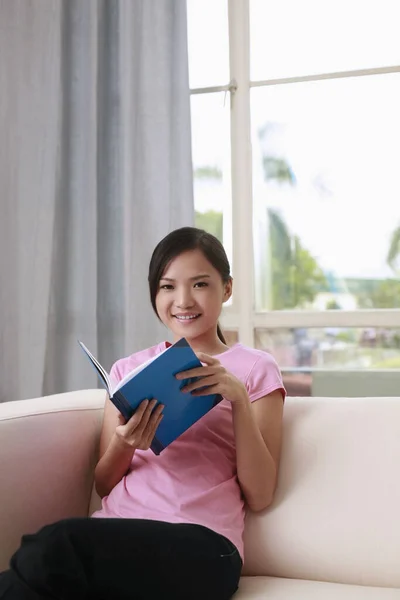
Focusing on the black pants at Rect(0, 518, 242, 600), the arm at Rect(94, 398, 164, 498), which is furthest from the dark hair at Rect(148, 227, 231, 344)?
the black pants at Rect(0, 518, 242, 600)

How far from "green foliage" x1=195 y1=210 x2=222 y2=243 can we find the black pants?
1.70m

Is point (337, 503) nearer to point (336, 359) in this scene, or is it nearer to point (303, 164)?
point (336, 359)

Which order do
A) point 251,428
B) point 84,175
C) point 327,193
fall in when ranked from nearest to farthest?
point 251,428
point 84,175
point 327,193

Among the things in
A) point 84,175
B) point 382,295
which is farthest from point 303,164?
point 84,175

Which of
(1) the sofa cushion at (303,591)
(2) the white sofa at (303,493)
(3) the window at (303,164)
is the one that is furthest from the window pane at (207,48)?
(1) the sofa cushion at (303,591)

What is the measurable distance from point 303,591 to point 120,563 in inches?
12.9

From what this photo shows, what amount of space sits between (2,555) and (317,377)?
1673 millimetres

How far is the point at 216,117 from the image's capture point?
9.18ft

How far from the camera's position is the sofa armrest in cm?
124

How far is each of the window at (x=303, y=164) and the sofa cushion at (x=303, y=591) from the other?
150cm

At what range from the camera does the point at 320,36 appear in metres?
2.73

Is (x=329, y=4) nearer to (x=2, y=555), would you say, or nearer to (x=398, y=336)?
(x=398, y=336)

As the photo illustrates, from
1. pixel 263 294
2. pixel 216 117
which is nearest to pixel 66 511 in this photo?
pixel 263 294

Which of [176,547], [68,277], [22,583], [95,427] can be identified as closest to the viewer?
[22,583]
